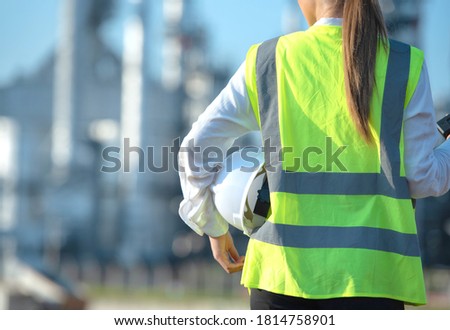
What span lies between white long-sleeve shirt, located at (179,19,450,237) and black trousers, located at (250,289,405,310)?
20 centimetres

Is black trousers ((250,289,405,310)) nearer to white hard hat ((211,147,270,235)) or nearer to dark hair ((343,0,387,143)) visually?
white hard hat ((211,147,270,235))

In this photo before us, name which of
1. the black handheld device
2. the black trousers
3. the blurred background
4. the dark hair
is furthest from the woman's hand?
the blurred background

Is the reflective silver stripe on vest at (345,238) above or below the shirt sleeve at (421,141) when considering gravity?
below

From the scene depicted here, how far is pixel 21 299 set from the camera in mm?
16812

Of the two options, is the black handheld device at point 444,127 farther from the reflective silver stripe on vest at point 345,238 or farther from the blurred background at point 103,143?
the blurred background at point 103,143

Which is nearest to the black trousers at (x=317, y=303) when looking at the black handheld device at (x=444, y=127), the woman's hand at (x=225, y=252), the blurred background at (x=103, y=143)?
the woman's hand at (x=225, y=252)

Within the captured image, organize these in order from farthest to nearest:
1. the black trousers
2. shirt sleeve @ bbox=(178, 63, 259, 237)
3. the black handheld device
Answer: the black handheld device < shirt sleeve @ bbox=(178, 63, 259, 237) < the black trousers

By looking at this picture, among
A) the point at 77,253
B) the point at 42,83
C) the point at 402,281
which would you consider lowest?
the point at 77,253

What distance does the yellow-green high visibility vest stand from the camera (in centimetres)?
183

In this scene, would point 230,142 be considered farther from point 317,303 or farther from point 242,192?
point 317,303

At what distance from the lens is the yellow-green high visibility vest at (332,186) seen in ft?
5.99
